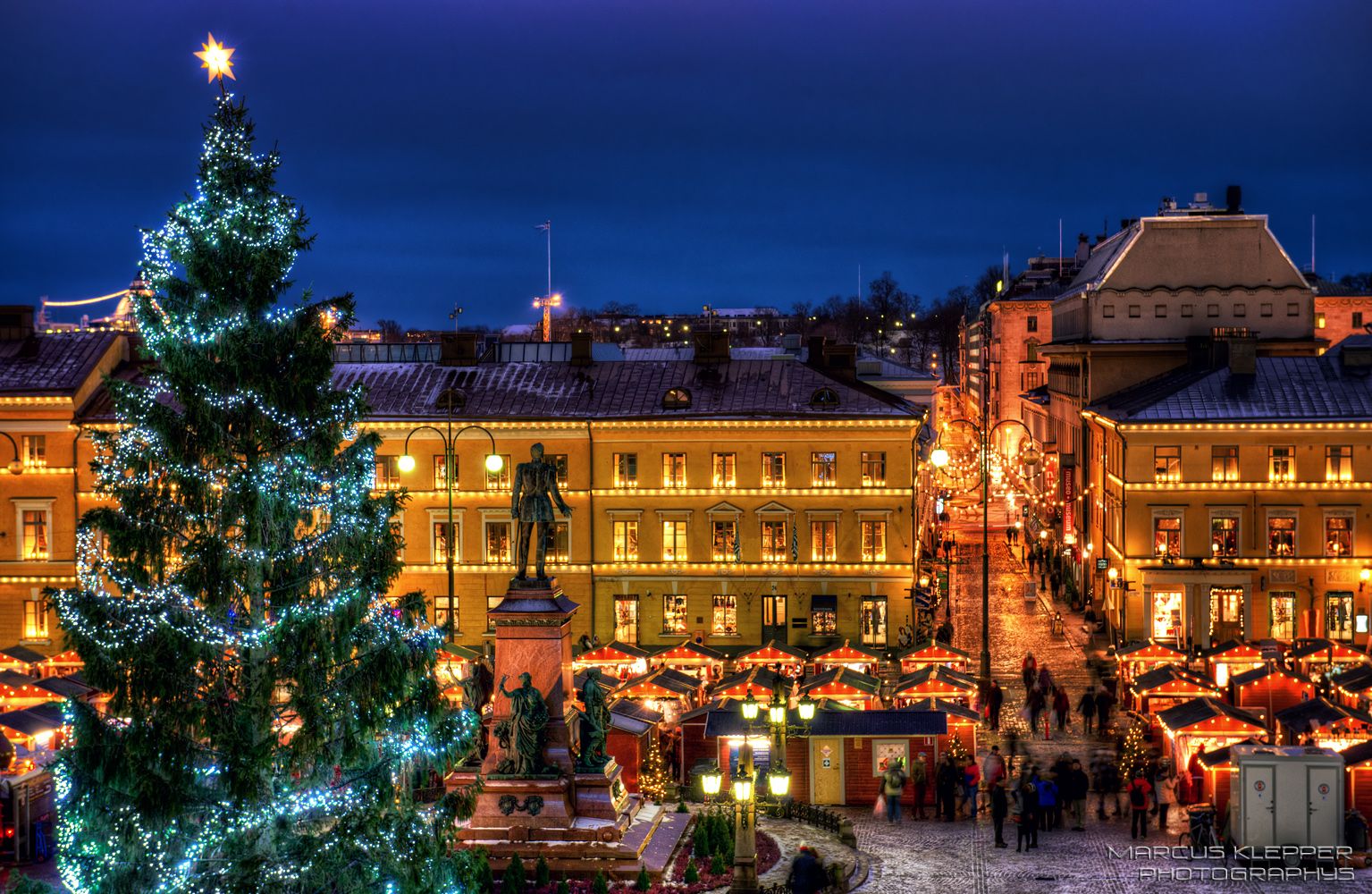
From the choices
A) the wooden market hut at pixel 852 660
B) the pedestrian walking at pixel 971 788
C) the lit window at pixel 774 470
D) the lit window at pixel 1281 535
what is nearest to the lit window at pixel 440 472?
the lit window at pixel 774 470

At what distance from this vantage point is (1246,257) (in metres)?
67.6

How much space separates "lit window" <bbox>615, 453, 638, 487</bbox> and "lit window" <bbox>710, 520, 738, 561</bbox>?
337 cm

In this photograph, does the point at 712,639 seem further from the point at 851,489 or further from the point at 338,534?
the point at 338,534

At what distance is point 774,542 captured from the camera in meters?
56.7

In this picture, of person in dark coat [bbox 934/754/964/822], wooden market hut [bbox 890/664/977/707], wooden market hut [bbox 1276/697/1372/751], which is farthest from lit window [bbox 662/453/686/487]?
wooden market hut [bbox 1276/697/1372/751]

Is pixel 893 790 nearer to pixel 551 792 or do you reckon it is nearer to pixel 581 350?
pixel 551 792

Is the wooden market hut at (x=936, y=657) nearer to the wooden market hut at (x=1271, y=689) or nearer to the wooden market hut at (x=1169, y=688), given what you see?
the wooden market hut at (x=1169, y=688)

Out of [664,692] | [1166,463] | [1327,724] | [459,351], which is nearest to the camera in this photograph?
[1327,724]

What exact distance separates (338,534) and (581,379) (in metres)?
41.1

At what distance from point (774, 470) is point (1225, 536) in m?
15.9

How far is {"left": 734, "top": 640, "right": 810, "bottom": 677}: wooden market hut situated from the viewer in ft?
149

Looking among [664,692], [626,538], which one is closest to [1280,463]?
[626,538]

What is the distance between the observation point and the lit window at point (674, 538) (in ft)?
187

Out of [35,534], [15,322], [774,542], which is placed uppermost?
[15,322]
